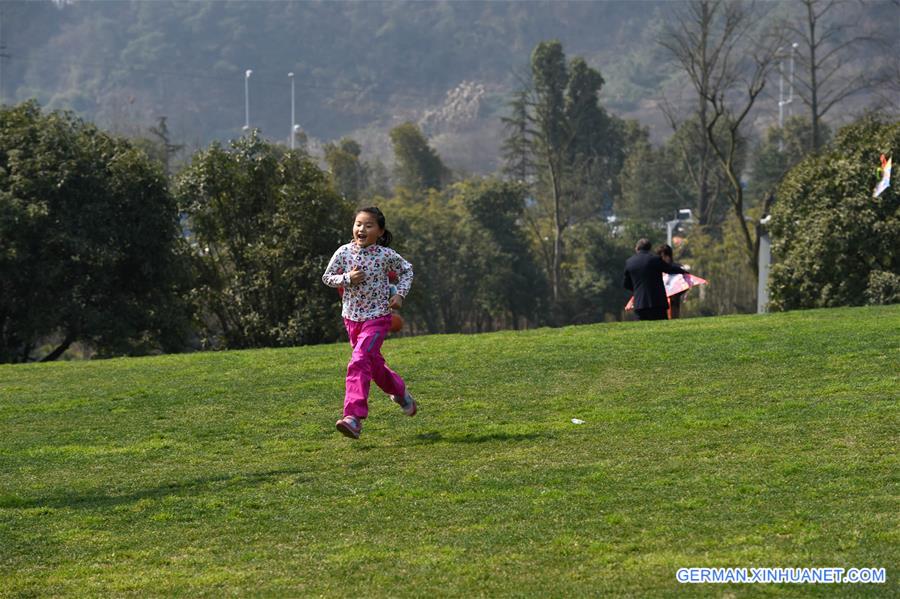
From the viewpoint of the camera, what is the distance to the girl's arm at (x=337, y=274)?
9797 millimetres

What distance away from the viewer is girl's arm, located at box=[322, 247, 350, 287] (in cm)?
980

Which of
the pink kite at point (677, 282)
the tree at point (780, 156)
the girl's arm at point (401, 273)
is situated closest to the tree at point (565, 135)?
the tree at point (780, 156)

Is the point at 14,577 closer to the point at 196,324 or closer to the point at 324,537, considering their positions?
the point at 324,537

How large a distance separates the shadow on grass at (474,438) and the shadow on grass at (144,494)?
1309 mm

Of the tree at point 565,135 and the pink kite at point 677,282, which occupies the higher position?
the tree at point 565,135

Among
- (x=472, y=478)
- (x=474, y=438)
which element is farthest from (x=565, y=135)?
(x=472, y=478)

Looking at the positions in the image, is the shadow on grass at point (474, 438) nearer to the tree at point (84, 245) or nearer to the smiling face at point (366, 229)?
the smiling face at point (366, 229)

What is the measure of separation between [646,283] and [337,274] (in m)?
8.78

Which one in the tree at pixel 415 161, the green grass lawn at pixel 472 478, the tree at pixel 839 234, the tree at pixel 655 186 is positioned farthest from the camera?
the tree at pixel 415 161

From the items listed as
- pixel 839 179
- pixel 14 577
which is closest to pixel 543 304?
pixel 839 179

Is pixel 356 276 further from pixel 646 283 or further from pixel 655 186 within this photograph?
pixel 655 186

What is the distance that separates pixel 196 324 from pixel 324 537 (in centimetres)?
2446

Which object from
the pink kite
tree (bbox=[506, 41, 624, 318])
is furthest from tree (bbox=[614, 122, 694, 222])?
the pink kite

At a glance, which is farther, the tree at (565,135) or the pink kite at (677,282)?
the tree at (565,135)
